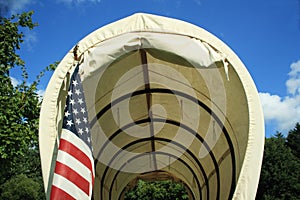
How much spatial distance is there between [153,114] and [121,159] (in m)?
1.76

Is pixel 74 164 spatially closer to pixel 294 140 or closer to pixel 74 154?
pixel 74 154

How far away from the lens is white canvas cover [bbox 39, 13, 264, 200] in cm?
368

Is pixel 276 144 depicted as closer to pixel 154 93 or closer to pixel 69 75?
pixel 154 93

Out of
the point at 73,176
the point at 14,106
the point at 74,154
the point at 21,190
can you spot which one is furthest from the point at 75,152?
the point at 21,190

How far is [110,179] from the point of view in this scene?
7648mm

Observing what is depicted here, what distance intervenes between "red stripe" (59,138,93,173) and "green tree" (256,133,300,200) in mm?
22116

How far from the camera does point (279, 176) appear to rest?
24188mm

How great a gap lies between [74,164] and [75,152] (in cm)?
→ 12

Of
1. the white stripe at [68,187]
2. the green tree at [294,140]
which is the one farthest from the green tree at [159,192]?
the white stripe at [68,187]

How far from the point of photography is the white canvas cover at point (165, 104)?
3.68 m

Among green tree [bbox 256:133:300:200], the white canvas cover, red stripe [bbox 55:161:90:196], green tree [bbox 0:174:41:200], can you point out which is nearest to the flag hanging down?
red stripe [bbox 55:161:90:196]

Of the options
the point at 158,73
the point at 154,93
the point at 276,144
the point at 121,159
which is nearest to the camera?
the point at 158,73

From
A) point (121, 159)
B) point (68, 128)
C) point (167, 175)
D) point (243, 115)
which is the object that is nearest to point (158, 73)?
point (243, 115)

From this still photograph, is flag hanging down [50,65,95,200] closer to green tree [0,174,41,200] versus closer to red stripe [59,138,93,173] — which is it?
red stripe [59,138,93,173]
